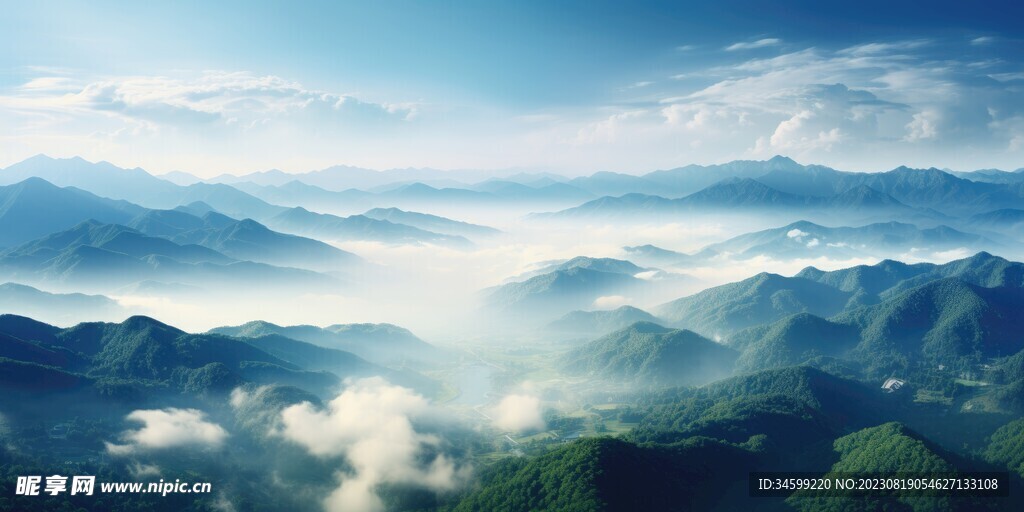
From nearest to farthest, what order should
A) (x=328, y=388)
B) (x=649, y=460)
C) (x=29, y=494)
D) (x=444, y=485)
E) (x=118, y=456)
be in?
1. (x=29, y=494)
2. (x=649, y=460)
3. (x=118, y=456)
4. (x=444, y=485)
5. (x=328, y=388)

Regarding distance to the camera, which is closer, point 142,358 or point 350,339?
point 142,358

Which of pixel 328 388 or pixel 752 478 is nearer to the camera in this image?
pixel 752 478

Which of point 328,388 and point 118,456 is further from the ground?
point 328,388

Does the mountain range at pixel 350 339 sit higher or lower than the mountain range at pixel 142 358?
higher

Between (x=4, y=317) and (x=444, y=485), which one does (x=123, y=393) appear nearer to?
(x=4, y=317)

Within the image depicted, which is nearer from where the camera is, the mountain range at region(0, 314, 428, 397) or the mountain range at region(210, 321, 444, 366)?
the mountain range at region(0, 314, 428, 397)

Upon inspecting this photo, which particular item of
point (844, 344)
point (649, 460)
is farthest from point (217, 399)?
point (844, 344)

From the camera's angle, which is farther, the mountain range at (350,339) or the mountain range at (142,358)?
the mountain range at (350,339)

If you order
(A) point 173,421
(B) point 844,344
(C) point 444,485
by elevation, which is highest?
(B) point 844,344

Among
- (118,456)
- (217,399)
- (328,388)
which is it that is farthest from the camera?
(328,388)

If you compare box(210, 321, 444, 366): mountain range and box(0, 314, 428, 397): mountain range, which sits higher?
box(210, 321, 444, 366): mountain range

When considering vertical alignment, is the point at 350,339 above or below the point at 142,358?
above
